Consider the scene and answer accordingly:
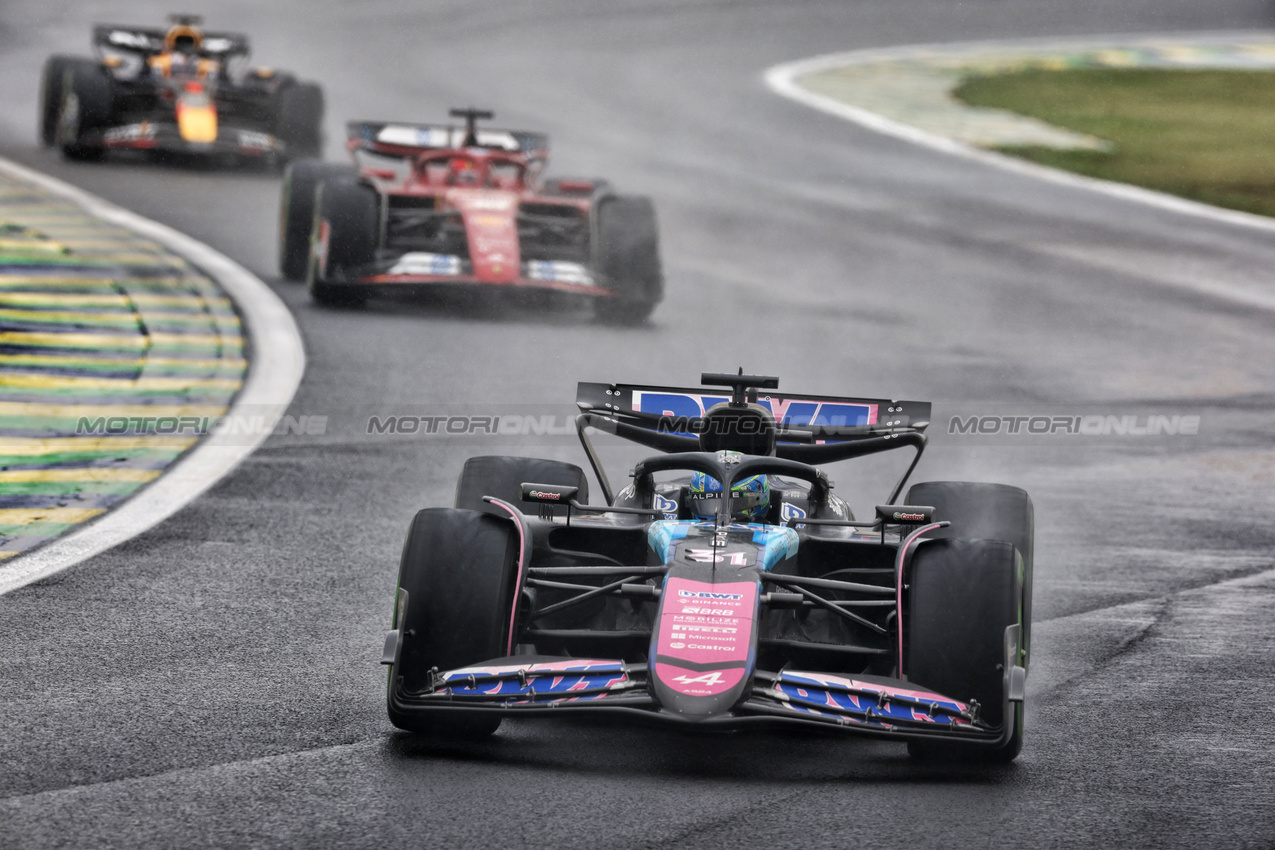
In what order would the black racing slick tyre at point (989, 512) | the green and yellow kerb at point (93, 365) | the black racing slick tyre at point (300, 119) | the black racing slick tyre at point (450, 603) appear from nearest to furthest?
the black racing slick tyre at point (450, 603) → the black racing slick tyre at point (989, 512) → the green and yellow kerb at point (93, 365) → the black racing slick tyre at point (300, 119)

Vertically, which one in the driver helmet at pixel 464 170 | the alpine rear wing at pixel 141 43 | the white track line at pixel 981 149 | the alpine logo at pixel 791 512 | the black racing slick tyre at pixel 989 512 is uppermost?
the black racing slick tyre at pixel 989 512

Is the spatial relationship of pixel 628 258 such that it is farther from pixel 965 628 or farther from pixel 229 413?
pixel 965 628

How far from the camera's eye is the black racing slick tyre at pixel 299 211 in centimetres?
1540

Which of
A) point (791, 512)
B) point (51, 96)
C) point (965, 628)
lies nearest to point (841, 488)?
point (791, 512)

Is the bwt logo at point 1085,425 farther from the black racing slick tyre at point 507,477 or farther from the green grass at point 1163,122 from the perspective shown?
the green grass at point 1163,122

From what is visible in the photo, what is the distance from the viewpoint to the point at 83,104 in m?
19.5

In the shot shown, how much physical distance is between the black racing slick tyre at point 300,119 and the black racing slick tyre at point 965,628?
601 inches

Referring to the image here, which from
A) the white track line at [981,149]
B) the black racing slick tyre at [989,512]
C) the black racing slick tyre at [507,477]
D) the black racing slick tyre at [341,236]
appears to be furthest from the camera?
the white track line at [981,149]

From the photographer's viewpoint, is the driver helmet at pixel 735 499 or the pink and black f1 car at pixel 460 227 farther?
the pink and black f1 car at pixel 460 227

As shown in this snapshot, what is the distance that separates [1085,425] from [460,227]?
5.14m

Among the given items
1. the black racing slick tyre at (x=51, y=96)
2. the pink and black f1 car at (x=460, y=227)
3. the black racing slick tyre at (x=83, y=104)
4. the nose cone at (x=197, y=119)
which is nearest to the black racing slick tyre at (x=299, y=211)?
the pink and black f1 car at (x=460, y=227)

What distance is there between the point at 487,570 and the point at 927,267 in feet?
41.6

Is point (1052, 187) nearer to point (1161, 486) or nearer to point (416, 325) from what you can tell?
point (416, 325)

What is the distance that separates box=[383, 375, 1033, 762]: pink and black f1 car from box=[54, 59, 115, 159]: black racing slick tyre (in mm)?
13247
